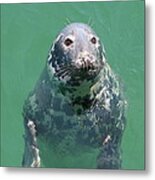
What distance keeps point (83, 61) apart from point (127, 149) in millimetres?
297

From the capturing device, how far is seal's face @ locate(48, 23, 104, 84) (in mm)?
1979

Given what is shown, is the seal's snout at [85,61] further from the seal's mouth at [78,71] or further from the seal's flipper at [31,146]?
the seal's flipper at [31,146]

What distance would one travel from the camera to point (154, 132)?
78.0 inches

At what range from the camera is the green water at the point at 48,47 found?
1.98 m

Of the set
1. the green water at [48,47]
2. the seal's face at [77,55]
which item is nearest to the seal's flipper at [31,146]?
the green water at [48,47]

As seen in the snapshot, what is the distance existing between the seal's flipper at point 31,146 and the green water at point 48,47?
0.07 ft

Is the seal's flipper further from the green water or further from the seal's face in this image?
the seal's face

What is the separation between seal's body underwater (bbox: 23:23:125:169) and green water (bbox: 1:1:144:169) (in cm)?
3

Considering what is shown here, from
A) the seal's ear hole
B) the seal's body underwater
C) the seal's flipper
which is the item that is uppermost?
the seal's ear hole

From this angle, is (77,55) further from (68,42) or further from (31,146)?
(31,146)

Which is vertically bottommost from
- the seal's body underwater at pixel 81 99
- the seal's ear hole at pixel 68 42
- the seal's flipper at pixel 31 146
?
the seal's flipper at pixel 31 146

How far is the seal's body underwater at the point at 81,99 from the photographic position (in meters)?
1.99

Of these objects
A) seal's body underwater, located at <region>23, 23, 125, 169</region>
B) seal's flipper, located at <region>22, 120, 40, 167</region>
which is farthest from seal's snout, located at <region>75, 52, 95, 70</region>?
seal's flipper, located at <region>22, 120, 40, 167</region>

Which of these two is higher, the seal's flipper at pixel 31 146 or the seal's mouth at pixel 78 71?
the seal's mouth at pixel 78 71
